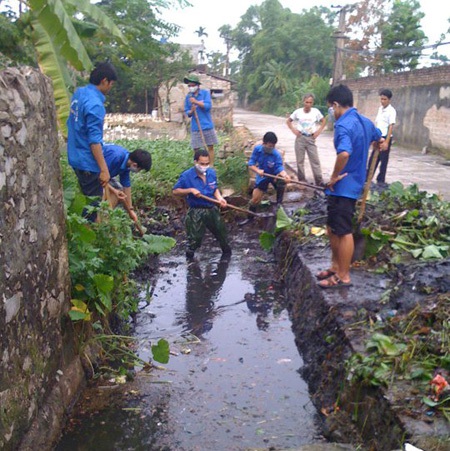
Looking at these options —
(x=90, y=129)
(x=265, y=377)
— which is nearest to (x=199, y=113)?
(x=90, y=129)

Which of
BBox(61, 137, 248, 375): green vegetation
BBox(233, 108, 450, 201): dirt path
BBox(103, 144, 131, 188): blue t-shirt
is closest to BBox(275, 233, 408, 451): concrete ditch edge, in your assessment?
BBox(61, 137, 248, 375): green vegetation

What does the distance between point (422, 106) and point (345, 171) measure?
47.4 ft

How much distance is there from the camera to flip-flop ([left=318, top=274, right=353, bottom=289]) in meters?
5.82

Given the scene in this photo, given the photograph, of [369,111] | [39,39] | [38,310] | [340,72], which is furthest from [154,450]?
[340,72]

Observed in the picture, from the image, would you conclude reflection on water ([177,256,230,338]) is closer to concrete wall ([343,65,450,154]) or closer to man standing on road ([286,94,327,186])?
man standing on road ([286,94,327,186])

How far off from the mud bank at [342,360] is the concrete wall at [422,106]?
11818 millimetres

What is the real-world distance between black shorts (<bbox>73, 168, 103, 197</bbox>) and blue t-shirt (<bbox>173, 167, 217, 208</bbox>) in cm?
162

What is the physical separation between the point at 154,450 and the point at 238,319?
8.68ft

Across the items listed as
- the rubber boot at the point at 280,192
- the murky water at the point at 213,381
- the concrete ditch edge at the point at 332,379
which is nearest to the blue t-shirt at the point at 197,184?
the murky water at the point at 213,381

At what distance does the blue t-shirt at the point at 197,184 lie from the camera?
25.9 ft

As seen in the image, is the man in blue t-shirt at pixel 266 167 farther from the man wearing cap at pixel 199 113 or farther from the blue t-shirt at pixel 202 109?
the blue t-shirt at pixel 202 109

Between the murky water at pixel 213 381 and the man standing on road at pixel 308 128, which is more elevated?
the man standing on road at pixel 308 128

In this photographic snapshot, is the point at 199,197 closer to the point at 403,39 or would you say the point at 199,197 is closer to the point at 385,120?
the point at 385,120

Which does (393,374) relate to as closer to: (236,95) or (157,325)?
(157,325)
